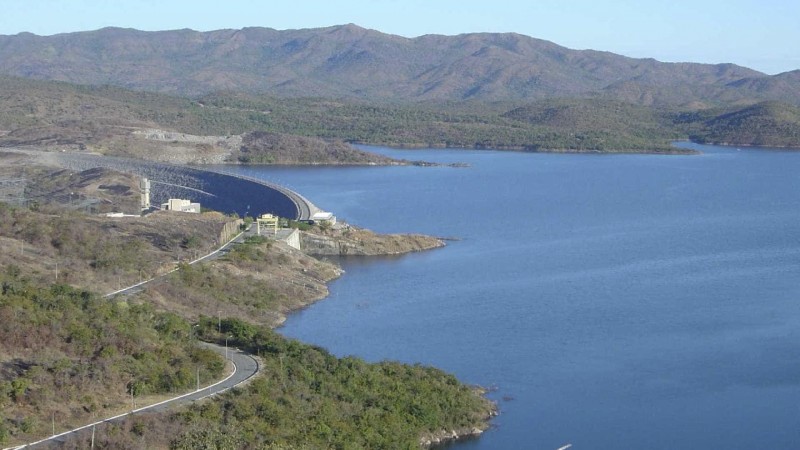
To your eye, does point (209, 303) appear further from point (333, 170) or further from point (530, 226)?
point (333, 170)

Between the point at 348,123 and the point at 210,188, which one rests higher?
the point at 348,123

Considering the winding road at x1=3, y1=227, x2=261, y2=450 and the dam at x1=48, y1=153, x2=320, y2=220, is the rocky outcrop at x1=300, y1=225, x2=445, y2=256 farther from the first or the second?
the winding road at x1=3, y1=227, x2=261, y2=450

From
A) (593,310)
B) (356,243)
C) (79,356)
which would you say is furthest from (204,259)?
(79,356)

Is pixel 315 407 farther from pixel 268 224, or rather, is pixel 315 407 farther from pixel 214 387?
A: pixel 268 224

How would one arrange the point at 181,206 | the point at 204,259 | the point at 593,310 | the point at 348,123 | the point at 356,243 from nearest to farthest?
the point at 593,310 → the point at 204,259 → the point at 356,243 → the point at 181,206 → the point at 348,123

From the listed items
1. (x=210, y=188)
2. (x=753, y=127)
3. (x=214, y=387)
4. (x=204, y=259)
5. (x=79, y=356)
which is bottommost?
(x=210, y=188)

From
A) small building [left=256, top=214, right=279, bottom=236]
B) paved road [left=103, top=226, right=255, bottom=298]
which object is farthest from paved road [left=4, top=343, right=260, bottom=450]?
small building [left=256, top=214, right=279, bottom=236]
